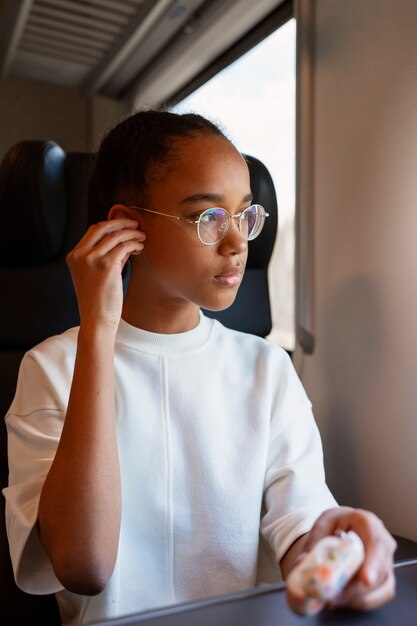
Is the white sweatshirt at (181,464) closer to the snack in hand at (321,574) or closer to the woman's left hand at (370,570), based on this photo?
the woman's left hand at (370,570)

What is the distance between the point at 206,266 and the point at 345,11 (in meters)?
0.87

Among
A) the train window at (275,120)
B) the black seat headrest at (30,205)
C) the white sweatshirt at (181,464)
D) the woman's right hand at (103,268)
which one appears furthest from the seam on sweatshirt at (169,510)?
the train window at (275,120)

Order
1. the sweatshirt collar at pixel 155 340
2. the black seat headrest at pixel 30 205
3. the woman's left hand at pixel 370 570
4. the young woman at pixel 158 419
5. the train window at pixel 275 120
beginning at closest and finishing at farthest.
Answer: the woman's left hand at pixel 370 570 < the young woman at pixel 158 419 < the sweatshirt collar at pixel 155 340 < the black seat headrest at pixel 30 205 < the train window at pixel 275 120

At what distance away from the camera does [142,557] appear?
3.53 ft

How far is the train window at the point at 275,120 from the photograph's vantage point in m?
2.02

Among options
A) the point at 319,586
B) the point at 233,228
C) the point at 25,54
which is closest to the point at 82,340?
the point at 233,228

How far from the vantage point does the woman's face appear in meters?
1.05

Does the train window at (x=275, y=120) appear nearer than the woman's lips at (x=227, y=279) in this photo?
No

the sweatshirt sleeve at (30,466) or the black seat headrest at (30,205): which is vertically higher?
the black seat headrest at (30,205)

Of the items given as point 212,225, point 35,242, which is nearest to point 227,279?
point 212,225

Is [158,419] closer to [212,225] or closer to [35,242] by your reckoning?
[212,225]

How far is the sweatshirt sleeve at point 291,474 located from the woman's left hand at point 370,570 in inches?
10.2

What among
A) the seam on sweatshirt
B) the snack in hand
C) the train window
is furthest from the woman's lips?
the train window

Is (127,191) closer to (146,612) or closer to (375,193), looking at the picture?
(375,193)
